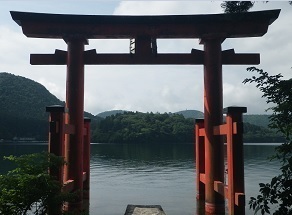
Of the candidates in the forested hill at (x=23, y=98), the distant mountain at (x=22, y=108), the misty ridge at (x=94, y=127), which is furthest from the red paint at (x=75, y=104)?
the forested hill at (x=23, y=98)

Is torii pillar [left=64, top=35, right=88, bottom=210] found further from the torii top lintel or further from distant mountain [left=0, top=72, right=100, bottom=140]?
distant mountain [left=0, top=72, right=100, bottom=140]

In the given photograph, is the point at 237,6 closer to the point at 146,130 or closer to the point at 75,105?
the point at 75,105

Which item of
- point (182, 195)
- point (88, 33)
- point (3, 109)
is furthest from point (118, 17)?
point (3, 109)

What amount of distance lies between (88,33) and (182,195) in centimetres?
976

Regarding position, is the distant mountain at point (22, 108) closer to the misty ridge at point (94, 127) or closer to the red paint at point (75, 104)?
the misty ridge at point (94, 127)

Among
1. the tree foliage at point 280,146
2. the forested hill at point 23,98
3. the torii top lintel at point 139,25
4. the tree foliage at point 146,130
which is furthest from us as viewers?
the tree foliage at point 146,130

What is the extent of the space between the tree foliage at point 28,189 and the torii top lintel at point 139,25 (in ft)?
13.6

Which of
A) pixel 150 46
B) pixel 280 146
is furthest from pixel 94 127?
pixel 280 146

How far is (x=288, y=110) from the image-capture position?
3.81 metres

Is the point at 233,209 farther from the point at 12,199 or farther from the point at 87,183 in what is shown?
the point at 87,183

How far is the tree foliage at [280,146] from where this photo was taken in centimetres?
357

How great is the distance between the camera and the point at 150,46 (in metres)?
8.81

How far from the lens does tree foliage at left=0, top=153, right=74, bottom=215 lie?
5065 mm

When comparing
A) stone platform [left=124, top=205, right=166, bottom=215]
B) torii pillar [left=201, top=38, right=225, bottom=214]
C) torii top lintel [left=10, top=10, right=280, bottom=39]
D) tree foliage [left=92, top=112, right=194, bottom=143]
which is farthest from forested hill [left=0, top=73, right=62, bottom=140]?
torii pillar [left=201, top=38, right=225, bottom=214]
